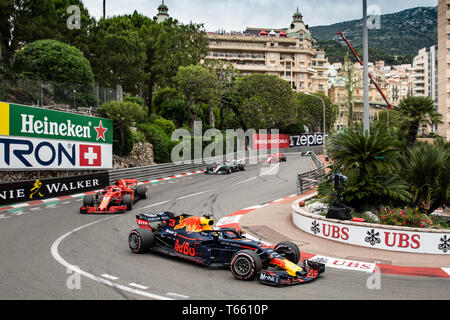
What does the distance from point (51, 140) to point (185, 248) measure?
16.5 m

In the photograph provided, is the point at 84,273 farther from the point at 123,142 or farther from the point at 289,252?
the point at 123,142

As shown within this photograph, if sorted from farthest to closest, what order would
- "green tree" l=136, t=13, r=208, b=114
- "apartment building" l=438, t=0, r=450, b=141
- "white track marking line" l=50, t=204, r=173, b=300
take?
"apartment building" l=438, t=0, r=450, b=141
"green tree" l=136, t=13, r=208, b=114
"white track marking line" l=50, t=204, r=173, b=300

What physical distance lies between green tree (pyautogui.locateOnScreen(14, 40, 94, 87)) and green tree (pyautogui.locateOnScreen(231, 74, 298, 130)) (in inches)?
1251

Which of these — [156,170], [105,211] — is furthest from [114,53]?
[105,211]

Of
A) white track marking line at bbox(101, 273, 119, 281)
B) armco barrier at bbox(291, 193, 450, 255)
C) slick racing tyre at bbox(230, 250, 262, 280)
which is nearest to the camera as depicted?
slick racing tyre at bbox(230, 250, 262, 280)

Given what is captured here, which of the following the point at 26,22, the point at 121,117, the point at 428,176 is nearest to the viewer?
the point at 428,176

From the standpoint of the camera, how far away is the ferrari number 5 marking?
1032 cm

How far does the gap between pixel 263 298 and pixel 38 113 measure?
19383 millimetres

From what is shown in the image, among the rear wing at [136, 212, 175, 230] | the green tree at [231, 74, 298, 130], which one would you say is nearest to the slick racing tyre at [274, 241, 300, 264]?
the rear wing at [136, 212, 175, 230]

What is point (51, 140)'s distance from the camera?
2384 centimetres

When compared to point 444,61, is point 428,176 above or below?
below

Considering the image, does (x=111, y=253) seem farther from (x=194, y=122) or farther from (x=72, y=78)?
(x=194, y=122)

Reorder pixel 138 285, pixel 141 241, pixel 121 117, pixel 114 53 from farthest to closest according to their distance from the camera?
pixel 114 53 < pixel 121 117 < pixel 141 241 < pixel 138 285

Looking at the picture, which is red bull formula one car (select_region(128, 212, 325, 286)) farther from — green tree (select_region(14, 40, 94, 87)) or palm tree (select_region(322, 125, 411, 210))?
green tree (select_region(14, 40, 94, 87))
